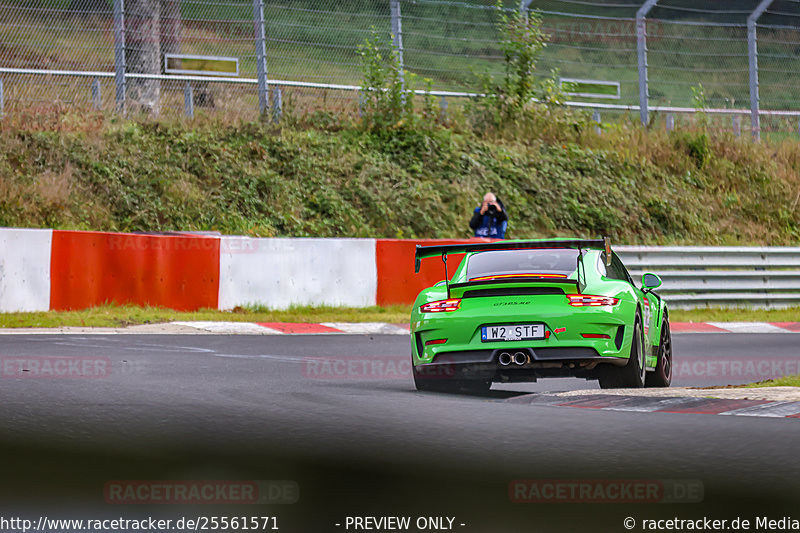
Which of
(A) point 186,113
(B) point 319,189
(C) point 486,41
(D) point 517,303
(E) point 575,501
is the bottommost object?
(E) point 575,501

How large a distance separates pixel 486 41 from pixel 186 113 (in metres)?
6.35

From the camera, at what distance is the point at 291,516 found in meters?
5.20

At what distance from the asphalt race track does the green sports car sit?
13.0 inches

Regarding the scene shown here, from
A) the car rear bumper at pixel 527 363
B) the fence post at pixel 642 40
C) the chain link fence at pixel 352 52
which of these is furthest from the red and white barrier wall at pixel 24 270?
the fence post at pixel 642 40

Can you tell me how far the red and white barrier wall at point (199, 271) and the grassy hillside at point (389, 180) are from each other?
347 centimetres

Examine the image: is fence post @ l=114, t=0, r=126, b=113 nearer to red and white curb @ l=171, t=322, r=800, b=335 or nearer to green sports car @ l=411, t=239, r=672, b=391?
red and white curb @ l=171, t=322, r=800, b=335

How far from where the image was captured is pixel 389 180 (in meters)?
24.4

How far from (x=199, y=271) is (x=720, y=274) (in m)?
9.02

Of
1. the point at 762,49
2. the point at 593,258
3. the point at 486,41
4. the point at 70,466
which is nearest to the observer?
the point at 70,466

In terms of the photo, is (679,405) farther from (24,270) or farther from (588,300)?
(24,270)

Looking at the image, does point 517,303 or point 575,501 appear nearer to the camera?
point 575,501

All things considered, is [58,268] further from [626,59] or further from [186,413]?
[626,59]

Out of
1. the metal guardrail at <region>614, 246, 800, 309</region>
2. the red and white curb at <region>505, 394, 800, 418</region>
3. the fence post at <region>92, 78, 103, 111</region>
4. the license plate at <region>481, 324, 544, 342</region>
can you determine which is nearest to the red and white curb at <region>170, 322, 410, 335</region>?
the metal guardrail at <region>614, 246, 800, 309</region>

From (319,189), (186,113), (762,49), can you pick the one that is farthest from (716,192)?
(186,113)
